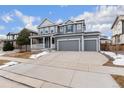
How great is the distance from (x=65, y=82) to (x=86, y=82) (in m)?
0.80

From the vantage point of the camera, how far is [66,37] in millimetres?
18422

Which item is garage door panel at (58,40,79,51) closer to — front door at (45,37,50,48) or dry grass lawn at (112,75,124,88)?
front door at (45,37,50,48)

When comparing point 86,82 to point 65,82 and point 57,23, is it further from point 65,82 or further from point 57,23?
point 57,23

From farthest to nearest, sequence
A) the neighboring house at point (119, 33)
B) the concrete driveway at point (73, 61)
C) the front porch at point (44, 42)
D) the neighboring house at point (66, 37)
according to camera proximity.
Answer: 1. the front porch at point (44, 42)
2. the neighboring house at point (119, 33)
3. the neighboring house at point (66, 37)
4. the concrete driveway at point (73, 61)

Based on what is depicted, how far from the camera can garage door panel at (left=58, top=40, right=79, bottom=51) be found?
1753 cm

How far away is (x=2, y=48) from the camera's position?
1562 centimetres

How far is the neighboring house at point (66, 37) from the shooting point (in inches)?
678

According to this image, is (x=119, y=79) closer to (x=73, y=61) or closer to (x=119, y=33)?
(x=73, y=61)

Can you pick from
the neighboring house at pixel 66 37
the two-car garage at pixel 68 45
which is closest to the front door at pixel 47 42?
the neighboring house at pixel 66 37

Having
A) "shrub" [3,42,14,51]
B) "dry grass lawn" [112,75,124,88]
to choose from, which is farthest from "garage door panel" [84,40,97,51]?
"dry grass lawn" [112,75,124,88]

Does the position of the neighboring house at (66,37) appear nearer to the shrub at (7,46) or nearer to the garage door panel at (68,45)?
the garage door panel at (68,45)

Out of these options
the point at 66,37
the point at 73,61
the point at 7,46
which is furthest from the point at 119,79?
the point at 66,37

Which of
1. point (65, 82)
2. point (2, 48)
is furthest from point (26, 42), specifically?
point (65, 82)
